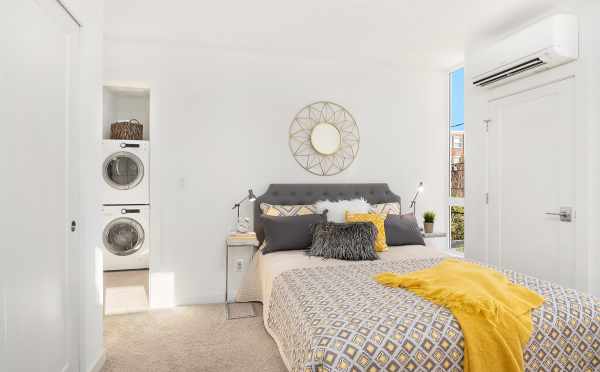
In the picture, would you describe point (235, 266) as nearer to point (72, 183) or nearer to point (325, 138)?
point (325, 138)

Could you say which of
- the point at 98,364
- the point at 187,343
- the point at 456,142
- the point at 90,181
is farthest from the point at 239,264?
the point at 456,142

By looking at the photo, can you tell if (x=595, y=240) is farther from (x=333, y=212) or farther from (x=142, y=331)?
(x=142, y=331)

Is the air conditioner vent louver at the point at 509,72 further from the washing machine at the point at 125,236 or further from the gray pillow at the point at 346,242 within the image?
the washing machine at the point at 125,236

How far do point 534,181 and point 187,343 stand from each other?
3.11 m

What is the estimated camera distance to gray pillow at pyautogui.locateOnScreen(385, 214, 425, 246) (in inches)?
133

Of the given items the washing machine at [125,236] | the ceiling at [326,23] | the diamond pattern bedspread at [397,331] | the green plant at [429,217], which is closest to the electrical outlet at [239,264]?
the diamond pattern bedspread at [397,331]

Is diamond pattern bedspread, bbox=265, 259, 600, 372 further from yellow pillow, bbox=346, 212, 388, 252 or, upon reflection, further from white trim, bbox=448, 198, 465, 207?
white trim, bbox=448, 198, 465, 207

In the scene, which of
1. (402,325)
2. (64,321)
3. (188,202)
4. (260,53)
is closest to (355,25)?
(260,53)

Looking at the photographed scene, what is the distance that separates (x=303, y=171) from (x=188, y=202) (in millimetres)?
1253

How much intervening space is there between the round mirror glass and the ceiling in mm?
781

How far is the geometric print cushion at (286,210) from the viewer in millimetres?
3510

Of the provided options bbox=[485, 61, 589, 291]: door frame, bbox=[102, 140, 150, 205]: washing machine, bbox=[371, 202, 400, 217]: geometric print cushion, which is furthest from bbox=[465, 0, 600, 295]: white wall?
bbox=[102, 140, 150, 205]: washing machine

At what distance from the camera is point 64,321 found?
1927 millimetres

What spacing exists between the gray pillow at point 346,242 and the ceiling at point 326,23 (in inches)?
69.3
